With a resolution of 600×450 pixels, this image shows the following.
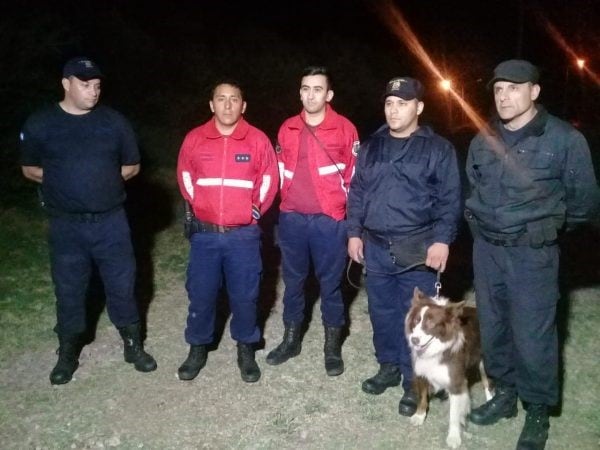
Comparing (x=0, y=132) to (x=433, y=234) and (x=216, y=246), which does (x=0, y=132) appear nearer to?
(x=216, y=246)

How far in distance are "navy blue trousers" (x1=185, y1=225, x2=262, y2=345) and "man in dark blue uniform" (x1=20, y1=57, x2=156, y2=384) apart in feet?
1.97

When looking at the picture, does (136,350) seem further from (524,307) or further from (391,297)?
(524,307)

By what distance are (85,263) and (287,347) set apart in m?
1.92

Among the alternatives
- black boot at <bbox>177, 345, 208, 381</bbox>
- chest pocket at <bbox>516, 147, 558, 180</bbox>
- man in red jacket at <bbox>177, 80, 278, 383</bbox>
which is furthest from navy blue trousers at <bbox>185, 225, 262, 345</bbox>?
chest pocket at <bbox>516, 147, 558, 180</bbox>

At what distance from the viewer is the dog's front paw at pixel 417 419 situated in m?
4.35

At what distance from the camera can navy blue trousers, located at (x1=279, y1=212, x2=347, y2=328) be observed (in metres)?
4.80

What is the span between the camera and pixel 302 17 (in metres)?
24.4

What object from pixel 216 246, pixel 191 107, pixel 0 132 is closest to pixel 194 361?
pixel 216 246

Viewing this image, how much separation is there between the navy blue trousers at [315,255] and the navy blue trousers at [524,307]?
120 centimetres

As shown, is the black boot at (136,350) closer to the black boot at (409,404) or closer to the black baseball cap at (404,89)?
the black boot at (409,404)

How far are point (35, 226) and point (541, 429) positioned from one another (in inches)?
297

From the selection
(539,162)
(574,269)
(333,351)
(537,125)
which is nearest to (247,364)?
(333,351)

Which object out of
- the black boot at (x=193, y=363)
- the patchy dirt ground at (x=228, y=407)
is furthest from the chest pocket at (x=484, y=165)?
the black boot at (x=193, y=363)

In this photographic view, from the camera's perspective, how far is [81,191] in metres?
4.55
